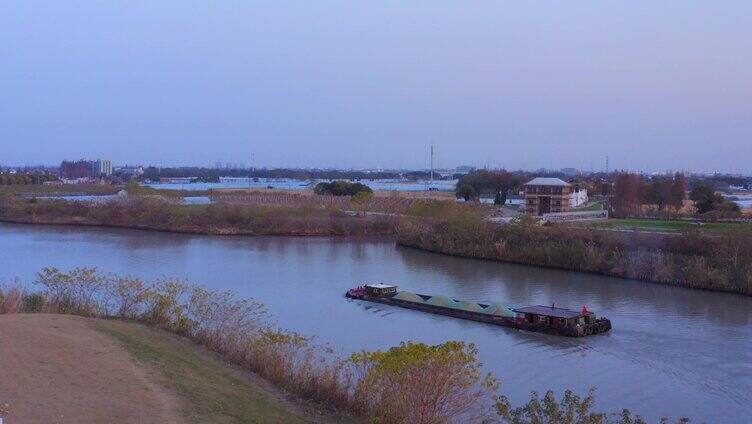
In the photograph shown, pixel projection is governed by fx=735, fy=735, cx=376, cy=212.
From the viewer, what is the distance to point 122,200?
127 ft

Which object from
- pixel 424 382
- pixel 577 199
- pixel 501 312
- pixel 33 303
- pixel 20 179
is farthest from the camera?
pixel 20 179

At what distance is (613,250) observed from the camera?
75.2 feet

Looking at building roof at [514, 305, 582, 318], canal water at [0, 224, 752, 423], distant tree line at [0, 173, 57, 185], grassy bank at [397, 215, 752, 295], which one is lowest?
canal water at [0, 224, 752, 423]

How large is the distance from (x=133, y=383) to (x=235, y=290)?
34.6ft

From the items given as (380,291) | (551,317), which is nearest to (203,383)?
(551,317)

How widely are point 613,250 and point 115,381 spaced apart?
18.9 meters

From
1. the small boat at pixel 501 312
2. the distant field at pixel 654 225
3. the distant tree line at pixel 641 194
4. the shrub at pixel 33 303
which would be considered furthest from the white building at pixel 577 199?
the shrub at pixel 33 303

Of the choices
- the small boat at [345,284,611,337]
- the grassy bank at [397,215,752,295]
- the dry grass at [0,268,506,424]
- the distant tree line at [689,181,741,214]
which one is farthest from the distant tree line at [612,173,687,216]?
the dry grass at [0,268,506,424]

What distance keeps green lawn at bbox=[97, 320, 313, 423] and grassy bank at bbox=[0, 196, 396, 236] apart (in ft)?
80.4

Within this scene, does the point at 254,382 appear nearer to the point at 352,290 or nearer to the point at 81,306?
the point at 81,306

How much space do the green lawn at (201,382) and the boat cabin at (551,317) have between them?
7596mm

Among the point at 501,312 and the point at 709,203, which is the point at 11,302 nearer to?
the point at 501,312

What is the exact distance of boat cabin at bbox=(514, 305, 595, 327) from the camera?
14.4 metres

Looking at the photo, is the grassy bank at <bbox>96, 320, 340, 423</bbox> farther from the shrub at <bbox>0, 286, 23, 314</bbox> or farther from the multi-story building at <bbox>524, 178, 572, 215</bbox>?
the multi-story building at <bbox>524, 178, 572, 215</bbox>
